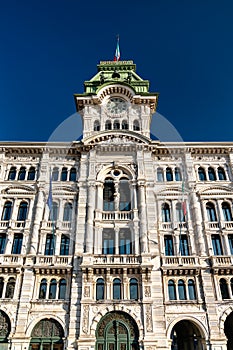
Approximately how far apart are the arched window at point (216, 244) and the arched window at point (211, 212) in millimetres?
1963

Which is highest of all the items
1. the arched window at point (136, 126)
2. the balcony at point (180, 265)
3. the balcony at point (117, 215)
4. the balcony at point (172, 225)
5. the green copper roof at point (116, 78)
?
the green copper roof at point (116, 78)

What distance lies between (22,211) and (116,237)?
10483 millimetres

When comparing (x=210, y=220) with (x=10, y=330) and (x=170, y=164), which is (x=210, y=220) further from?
(x=10, y=330)

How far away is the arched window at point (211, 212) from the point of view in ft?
104

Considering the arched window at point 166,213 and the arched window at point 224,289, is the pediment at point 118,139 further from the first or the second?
the arched window at point 224,289

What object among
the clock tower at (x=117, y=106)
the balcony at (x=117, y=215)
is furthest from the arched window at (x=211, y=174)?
the balcony at (x=117, y=215)

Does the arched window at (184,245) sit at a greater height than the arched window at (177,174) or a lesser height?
lesser

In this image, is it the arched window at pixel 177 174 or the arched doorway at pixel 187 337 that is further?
the arched window at pixel 177 174

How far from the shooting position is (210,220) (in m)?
31.7

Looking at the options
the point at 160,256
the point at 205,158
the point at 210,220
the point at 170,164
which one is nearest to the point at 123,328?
the point at 160,256

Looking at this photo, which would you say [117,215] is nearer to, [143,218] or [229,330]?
[143,218]

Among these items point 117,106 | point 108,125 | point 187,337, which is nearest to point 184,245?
point 187,337

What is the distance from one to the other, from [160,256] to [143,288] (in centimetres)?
351

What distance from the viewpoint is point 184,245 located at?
30047 mm
